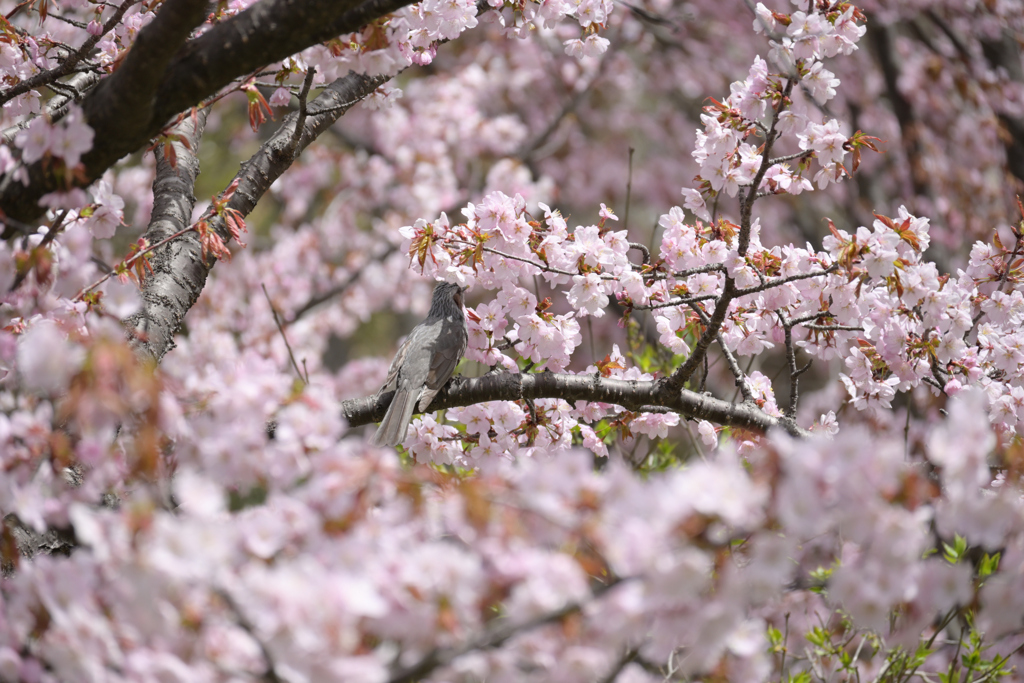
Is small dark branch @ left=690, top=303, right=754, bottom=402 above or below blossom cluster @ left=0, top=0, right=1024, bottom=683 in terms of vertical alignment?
below

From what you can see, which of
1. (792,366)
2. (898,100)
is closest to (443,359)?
(792,366)

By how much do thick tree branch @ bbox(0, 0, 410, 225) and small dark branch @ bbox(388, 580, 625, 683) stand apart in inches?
52.8

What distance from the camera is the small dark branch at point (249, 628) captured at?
117cm

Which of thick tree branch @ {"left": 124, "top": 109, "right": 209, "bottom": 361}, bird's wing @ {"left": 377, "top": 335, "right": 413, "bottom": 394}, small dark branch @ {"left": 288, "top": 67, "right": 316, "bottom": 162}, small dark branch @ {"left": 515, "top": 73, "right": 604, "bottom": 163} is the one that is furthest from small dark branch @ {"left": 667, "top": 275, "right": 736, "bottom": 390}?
small dark branch @ {"left": 515, "top": 73, "right": 604, "bottom": 163}

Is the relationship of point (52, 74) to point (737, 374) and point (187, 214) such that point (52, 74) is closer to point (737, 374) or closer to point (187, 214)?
point (187, 214)

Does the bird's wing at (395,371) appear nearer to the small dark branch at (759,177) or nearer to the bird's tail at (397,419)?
the bird's tail at (397,419)

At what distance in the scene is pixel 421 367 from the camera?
112 inches

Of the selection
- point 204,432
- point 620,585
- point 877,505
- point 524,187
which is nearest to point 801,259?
point 877,505

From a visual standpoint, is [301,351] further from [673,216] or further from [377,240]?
[673,216]

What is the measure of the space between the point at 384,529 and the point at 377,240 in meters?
6.76

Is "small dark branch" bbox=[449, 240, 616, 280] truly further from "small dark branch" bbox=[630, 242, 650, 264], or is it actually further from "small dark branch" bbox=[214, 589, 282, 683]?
"small dark branch" bbox=[214, 589, 282, 683]

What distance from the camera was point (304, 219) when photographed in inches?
356

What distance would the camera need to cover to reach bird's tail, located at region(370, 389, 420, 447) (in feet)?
8.54

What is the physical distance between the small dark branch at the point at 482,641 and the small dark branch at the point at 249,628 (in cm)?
21
